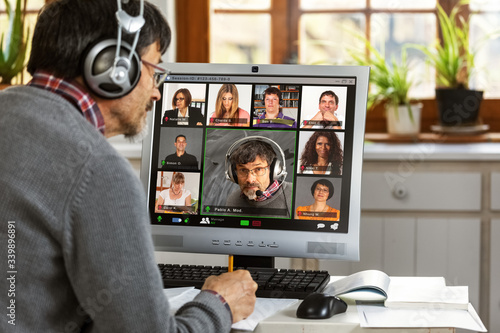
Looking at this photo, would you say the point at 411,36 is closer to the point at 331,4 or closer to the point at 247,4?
the point at 331,4

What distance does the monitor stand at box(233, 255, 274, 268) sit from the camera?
1486 millimetres

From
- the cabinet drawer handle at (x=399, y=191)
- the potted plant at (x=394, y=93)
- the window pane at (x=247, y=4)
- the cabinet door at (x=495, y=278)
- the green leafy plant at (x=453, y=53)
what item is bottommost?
the cabinet door at (x=495, y=278)

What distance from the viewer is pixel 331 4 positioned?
2.81 meters

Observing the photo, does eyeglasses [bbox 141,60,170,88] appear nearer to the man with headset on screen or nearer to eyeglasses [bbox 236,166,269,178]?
the man with headset on screen

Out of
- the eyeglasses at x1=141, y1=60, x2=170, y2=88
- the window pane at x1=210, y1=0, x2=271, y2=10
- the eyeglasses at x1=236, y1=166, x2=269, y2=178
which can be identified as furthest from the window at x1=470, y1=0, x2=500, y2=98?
the eyeglasses at x1=141, y1=60, x2=170, y2=88

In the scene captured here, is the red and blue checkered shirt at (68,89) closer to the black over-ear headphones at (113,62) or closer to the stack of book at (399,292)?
the black over-ear headphones at (113,62)

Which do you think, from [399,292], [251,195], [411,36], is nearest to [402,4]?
[411,36]

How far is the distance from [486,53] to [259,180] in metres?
1.72

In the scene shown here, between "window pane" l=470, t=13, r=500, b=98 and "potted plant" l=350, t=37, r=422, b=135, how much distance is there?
31cm

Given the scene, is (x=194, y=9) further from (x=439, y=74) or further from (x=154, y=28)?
(x=154, y=28)

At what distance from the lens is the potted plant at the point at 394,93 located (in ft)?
8.63

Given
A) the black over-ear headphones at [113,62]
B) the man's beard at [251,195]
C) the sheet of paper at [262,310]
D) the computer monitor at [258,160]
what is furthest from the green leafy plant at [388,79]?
the black over-ear headphones at [113,62]

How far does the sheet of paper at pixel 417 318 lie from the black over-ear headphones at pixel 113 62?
573 millimetres

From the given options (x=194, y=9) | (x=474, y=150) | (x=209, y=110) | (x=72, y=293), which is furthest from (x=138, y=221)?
→ (x=194, y=9)
